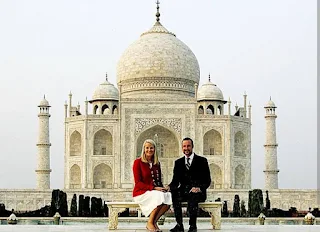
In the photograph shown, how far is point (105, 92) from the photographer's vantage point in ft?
84.2

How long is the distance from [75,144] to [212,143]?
495 cm

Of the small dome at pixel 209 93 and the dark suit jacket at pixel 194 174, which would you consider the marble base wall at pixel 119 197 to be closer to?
the small dome at pixel 209 93

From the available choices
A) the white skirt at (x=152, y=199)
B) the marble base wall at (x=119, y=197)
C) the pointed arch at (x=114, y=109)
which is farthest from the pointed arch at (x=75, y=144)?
the white skirt at (x=152, y=199)

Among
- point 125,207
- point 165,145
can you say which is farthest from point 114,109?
point 125,207

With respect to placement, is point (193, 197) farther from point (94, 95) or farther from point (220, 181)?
point (94, 95)

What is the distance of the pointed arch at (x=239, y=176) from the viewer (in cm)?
2442

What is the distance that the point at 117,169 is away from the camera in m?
23.4

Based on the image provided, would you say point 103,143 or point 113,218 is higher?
point 103,143

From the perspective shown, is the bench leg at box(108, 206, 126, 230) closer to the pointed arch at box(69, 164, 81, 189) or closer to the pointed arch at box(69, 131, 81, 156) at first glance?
the pointed arch at box(69, 164, 81, 189)

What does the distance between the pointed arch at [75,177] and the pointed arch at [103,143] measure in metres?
0.95

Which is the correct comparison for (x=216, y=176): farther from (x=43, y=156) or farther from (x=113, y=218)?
(x=113, y=218)

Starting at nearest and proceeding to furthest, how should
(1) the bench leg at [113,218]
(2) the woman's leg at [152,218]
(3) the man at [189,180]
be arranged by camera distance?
(2) the woman's leg at [152,218] → (3) the man at [189,180] → (1) the bench leg at [113,218]

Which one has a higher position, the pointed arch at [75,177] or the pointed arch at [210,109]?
the pointed arch at [210,109]

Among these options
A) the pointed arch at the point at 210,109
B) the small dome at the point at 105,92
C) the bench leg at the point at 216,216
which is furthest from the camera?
the pointed arch at the point at 210,109
